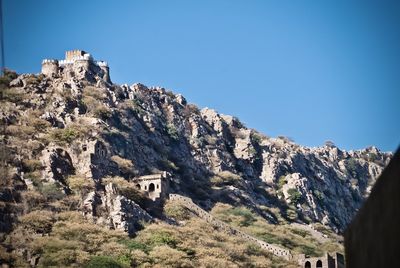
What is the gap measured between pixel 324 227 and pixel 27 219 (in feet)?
201

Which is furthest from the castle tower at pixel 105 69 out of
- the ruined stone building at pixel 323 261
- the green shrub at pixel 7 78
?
the ruined stone building at pixel 323 261

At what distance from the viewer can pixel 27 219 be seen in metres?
77.9

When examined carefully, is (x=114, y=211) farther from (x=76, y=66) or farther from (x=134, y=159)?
(x=76, y=66)

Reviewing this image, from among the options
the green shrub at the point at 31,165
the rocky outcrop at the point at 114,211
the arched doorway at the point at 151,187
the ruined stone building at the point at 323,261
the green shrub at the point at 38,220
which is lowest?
the ruined stone building at the point at 323,261

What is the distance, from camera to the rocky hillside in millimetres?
85500

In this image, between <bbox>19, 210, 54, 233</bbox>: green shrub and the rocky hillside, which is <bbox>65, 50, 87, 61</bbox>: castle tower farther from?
<bbox>19, 210, 54, 233</bbox>: green shrub

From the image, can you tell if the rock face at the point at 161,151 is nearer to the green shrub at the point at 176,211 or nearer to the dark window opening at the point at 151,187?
the dark window opening at the point at 151,187

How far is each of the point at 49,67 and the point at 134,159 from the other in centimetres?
2435

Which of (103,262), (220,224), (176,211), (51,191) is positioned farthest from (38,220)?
(220,224)

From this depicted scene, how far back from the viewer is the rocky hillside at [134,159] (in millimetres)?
85500

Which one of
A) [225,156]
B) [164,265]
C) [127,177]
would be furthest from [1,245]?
[225,156]

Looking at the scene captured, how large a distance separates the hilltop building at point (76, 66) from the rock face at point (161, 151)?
2.33ft

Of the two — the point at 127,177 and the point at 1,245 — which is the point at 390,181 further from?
the point at 127,177

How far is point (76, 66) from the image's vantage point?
388 feet
